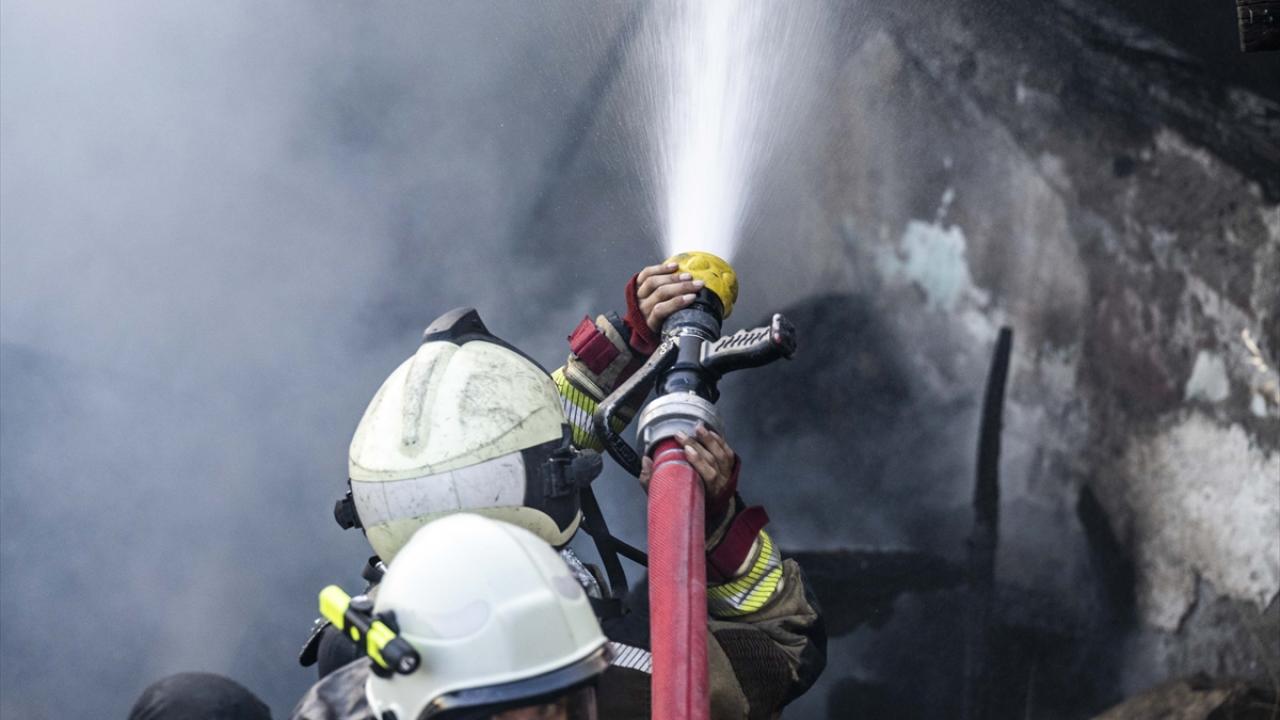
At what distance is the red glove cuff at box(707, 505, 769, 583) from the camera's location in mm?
3568

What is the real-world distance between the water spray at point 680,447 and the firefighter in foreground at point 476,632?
1.50ft

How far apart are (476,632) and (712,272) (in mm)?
1764

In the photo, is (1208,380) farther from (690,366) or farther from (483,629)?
(483,629)

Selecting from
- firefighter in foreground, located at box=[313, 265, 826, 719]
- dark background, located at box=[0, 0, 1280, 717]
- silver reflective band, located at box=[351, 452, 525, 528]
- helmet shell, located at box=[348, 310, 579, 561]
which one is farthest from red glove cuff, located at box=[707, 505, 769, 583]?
dark background, located at box=[0, 0, 1280, 717]

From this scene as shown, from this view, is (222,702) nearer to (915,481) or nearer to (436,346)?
(436,346)

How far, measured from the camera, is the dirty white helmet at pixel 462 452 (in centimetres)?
323

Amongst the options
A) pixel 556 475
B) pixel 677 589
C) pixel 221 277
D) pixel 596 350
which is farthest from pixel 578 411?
pixel 221 277

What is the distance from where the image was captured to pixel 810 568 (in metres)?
6.15

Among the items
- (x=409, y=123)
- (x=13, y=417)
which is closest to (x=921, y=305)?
(x=409, y=123)

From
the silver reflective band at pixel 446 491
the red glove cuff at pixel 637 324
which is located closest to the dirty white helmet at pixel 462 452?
the silver reflective band at pixel 446 491

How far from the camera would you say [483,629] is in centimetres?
237

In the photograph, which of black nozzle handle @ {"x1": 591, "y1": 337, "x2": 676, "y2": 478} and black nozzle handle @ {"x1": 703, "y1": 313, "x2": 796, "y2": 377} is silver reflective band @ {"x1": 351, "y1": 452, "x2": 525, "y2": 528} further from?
black nozzle handle @ {"x1": 703, "y1": 313, "x2": 796, "y2": 377}

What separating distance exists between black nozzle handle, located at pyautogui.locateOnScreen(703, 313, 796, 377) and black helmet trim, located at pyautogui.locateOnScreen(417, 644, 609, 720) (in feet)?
4.31

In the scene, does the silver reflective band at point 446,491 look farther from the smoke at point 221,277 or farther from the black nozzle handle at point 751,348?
the smoke at point 221,277
